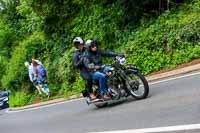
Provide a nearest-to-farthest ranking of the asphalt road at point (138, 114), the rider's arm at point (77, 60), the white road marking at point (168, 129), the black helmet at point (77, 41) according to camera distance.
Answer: the white road marking at point (168, 129) < the asphalt road at point (138, 114) < the black helmet at point (77, 41) < the rider's arm at point (77, 60)

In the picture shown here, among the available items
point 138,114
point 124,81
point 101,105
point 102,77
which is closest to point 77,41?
point 102,77

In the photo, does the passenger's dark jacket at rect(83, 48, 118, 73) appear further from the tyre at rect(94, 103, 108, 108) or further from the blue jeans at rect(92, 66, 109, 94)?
the tyre at rect(94, 103, 108, 108)

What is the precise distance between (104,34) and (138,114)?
10.6 m

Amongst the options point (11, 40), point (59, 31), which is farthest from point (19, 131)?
point (11, 40)

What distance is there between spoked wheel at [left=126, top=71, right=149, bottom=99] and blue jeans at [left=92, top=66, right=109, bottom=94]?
61cm

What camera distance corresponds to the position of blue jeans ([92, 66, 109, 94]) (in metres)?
11.9

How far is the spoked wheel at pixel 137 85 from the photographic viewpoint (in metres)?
11.4

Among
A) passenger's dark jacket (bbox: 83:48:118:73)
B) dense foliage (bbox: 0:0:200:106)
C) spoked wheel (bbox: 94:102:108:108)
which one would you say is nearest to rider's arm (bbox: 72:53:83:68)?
passenger's dark jacket (bbox: 83:48:118:73)

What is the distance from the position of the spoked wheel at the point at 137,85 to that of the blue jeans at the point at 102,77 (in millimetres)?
608

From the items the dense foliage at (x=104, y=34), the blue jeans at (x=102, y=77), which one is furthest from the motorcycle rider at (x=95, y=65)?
the dense foliage at (x=104, y=34)

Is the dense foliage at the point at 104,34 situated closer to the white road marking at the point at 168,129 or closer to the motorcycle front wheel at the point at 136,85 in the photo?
the motorcycle front wheel at the point at 136,85

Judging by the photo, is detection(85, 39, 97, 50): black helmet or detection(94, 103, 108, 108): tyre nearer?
detection(85, 39, 97, 50): black helmet

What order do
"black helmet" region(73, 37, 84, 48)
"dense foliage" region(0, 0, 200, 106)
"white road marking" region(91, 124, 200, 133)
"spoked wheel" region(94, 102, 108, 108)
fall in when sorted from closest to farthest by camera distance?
"white road marking" region(91, 124, 200, 133)
"black helmet" region(73, 37, 84, 48)
"spoked wheel" region(94, 102, 108, 108)
"dense foliage" region(0, 0, 200, 106)

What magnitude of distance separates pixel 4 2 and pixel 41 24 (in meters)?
9.02
